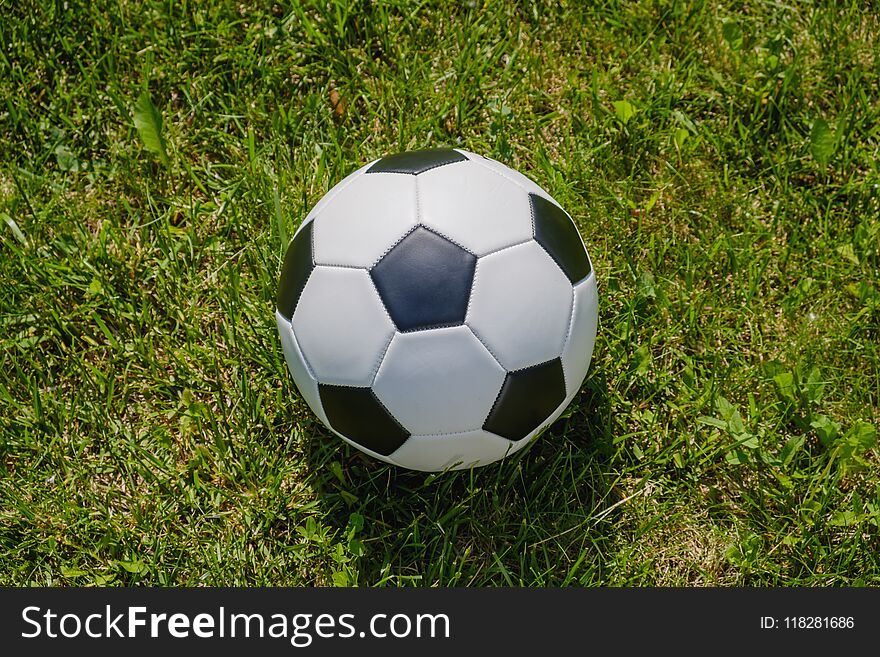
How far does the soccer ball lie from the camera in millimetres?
2574

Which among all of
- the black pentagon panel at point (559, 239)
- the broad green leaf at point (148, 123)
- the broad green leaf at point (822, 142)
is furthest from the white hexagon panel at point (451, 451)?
the broad green leaf at point (822, 142)

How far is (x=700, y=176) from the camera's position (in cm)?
385

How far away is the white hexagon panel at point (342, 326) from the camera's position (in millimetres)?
2594

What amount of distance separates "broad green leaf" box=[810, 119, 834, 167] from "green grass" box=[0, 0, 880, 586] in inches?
0.5

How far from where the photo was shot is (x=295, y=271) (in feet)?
9.29

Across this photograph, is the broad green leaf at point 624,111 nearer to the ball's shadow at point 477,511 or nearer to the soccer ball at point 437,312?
the soccer ball at point 437,312

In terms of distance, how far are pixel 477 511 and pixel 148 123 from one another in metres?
2.19

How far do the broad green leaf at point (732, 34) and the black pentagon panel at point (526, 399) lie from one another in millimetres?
2176

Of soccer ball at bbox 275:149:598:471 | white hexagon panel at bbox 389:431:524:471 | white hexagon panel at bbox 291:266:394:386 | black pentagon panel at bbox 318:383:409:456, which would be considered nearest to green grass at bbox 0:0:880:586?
white hexagon panel at bbox 389:431:524:471

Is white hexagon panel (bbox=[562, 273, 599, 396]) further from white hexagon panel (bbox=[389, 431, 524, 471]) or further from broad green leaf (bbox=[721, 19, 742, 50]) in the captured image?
broad green leaf (bbox=[721, 19, 742, 50])

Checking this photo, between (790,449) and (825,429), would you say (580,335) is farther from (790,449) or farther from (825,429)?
(825,429)

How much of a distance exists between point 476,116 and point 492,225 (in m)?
1.40

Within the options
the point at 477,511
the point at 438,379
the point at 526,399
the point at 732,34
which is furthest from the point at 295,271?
the point at 732,34

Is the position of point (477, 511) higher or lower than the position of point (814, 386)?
lower
